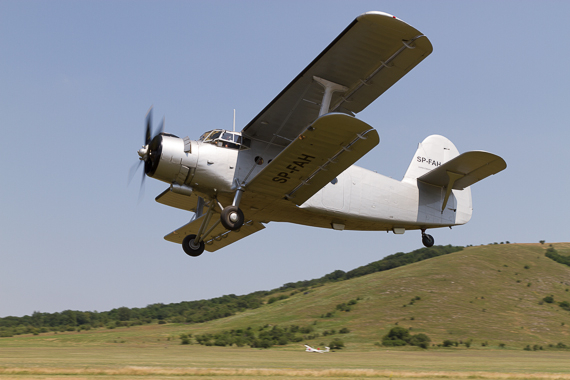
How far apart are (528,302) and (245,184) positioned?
46272mm

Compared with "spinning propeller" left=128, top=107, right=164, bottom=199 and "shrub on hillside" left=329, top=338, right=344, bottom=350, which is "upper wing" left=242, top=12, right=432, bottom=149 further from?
"shrub on hillside" left=329, top=338, right=344, bottom=350

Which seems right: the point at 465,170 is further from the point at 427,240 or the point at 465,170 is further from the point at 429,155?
the point at 429,155

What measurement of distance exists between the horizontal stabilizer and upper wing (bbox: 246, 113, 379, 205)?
13.3 feet

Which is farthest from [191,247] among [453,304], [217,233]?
[453,304]

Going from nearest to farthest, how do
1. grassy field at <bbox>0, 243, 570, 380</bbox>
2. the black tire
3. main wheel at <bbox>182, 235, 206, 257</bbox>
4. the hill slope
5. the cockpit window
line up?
the cockpit window < main wheel at <bbox>182, 235, 206, 257</bbox> < the black tire < grassy field at <bbox>0, 243, 570, 380</bbox> < the hill slope

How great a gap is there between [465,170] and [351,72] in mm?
4987

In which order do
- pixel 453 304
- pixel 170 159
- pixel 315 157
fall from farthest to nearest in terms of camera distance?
1. pixel 453 304
2. pixel 170 159
3. pixel 315 157

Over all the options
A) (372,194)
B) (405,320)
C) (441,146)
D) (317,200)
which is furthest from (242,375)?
(405,320)

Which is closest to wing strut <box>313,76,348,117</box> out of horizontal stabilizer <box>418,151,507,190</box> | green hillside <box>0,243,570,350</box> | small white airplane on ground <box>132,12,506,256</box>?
small white airplane on ground <box>132,12,506,256</box>

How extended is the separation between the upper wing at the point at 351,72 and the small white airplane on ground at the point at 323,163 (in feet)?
0.08

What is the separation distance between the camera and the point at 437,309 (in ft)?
145

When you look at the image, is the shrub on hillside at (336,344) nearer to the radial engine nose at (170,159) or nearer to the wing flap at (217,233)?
the wing flap at (217,233)

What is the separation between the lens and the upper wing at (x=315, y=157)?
10.4m

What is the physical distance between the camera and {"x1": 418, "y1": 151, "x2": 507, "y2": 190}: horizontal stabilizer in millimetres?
13414
